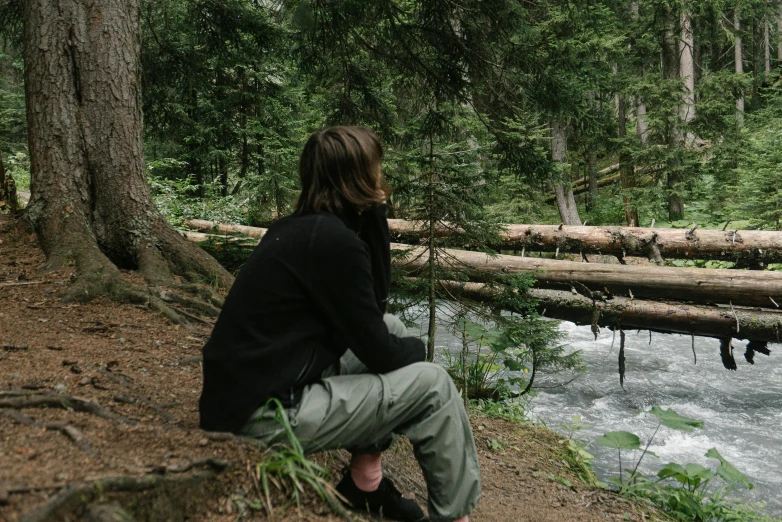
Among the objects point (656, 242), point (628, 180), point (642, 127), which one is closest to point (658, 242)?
point (656, 242)

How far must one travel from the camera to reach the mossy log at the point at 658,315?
682 centimetres

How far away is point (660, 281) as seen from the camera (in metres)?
7.43

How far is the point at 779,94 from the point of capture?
21.8 meters

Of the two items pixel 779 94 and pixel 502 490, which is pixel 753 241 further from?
pixel 779 94

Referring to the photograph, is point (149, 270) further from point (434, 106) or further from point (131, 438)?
point (434, 106)

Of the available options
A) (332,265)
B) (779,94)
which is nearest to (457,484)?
(332,265)

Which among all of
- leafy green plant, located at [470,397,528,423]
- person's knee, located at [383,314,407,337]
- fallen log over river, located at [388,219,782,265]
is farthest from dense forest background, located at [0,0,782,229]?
person's knee, located at [383,314,407,337]

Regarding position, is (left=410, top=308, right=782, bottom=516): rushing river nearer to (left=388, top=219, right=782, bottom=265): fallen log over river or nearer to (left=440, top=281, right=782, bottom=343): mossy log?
(left=440, top=281, right=782, bottom=343): mossy log

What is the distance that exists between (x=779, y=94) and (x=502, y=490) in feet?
79.0

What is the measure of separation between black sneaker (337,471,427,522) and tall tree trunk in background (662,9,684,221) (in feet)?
46.0

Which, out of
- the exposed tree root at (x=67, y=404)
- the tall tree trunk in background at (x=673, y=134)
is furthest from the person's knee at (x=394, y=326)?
the tall tree trunk in background at (x=673, y=134)

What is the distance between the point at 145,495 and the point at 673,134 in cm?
1571

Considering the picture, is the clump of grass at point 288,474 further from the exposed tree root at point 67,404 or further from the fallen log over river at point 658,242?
the fallen log over river at point 658,242

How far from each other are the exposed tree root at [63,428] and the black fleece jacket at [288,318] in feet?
1.42
